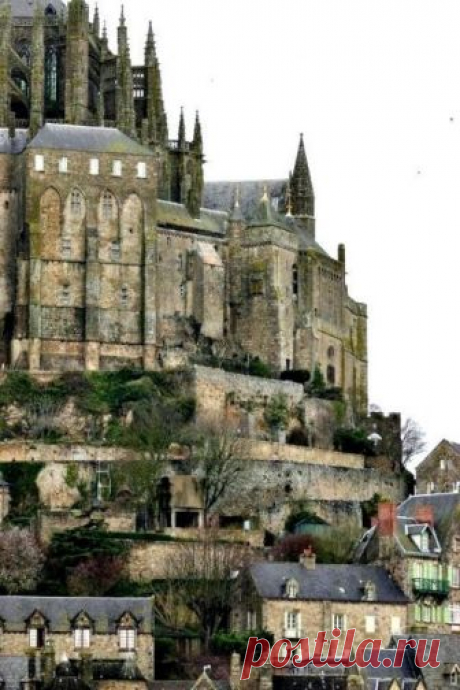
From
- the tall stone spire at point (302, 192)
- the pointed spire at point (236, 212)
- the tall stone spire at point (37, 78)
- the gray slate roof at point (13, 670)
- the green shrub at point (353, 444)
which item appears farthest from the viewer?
the tall stone spire at point (302, 192)

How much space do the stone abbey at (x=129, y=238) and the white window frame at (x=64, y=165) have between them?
A: 6 cm

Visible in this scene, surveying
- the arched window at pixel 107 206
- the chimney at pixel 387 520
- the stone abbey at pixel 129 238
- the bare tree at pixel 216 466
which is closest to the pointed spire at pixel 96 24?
the stone abbey at pixel 129 238

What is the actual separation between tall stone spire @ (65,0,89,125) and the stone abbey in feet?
0.28

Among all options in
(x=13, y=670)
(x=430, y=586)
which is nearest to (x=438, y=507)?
(x=430, y=586)

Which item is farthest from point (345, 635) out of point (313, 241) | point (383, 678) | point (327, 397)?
point (313, 241)

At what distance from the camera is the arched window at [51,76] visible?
432 ft

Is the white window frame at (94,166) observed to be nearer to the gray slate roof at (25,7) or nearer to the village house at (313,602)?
the gray slate roof at (25,7)

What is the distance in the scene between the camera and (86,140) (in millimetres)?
124625

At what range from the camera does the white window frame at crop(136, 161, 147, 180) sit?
12412 cm

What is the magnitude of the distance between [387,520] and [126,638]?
12.3 meters

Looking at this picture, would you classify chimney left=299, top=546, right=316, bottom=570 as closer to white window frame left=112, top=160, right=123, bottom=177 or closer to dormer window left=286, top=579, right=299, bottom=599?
dormer window left=286, top=579, right=299, bottom=599

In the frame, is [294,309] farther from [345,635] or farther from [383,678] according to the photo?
[383,678]

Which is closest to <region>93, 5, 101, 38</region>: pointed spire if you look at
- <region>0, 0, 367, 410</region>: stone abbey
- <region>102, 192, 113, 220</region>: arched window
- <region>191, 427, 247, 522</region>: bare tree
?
<region>0, 0, 367, 410</region>: stone abbey

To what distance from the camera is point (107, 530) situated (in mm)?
108312
